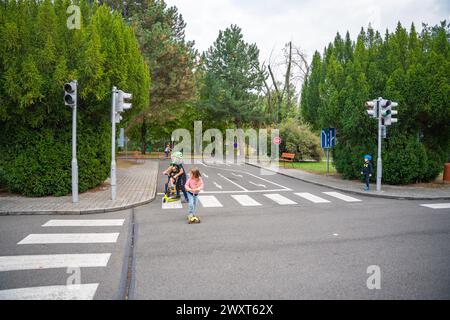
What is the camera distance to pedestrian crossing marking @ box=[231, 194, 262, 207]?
35.6 feet

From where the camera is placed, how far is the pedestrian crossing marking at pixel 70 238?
6.43m

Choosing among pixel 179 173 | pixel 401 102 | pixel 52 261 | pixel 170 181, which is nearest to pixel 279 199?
pixel 179 173

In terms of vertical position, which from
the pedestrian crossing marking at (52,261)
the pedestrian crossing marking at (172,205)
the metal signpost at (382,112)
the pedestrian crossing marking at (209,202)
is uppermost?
the metal signpost at (382,112)

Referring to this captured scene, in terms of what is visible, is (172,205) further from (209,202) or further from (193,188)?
(193,188)

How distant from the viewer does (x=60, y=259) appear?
5.40m

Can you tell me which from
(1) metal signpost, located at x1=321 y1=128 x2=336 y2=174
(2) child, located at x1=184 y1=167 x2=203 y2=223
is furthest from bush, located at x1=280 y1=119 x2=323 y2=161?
(2) child, located at x1=184 y1=167 x2=203 y2=223

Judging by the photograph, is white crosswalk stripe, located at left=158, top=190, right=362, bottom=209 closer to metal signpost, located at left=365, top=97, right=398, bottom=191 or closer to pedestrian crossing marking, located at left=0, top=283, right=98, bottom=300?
metal signpost, located at left=365, top=97, right=398, bottom=191

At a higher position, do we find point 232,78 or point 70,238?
point 232,78

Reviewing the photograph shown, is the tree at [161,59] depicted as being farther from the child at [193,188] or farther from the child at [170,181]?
the child at [193,188]

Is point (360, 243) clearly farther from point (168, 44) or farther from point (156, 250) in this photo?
point (168, 44)

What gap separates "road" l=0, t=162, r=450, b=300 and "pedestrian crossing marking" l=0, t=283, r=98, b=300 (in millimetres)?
13

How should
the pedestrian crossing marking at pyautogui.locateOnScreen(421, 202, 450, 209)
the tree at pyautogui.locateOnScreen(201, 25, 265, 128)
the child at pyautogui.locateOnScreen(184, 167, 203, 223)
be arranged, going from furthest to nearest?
the tree at pyautogui.locateOnScreen(201, 25, 265, 128) < the pedestrian crossing marking at pyautogui.locateOnScreen(421, 202, 450, 209) < the child at pyautogui.locateOnScreen(184, 167, 203, 223)

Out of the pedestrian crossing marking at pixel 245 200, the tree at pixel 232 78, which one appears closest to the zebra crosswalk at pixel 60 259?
the pedestrian crossing marking at pixel 245 200

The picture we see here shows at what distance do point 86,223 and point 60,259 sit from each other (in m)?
2.67
